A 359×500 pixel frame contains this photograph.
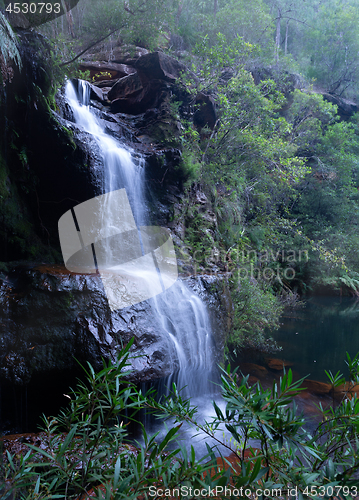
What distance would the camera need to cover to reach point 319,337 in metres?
8.34

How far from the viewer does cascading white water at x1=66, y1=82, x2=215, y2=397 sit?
409 centimetres

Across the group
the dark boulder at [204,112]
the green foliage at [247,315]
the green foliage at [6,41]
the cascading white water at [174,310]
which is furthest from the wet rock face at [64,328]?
the dark boulder at [204,112]

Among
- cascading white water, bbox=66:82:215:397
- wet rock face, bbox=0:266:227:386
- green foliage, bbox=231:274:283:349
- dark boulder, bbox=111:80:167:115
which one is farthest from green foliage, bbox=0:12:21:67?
green foliage, bbox=231:274:283:349

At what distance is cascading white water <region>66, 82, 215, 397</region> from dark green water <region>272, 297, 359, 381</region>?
2.38 metres

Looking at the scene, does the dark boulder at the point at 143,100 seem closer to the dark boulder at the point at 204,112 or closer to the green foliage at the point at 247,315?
the dark boulder at the point at 204,112

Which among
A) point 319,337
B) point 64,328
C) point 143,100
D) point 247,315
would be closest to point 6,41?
point 64,328

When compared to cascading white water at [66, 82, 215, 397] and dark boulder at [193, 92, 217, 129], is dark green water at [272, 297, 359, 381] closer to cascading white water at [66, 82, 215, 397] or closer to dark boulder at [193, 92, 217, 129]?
cascading white water at [66, 82, 215, 397]

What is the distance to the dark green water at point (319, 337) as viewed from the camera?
6.37 metres

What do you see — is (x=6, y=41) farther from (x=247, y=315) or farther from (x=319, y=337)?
(x=319, y=337)

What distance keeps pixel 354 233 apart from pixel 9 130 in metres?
16.1

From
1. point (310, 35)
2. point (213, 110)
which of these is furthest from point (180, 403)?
point (310, 35)

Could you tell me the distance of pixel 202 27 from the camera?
10914mm

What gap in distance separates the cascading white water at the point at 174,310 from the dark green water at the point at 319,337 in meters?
2.38

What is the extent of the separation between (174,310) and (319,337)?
6.08m
